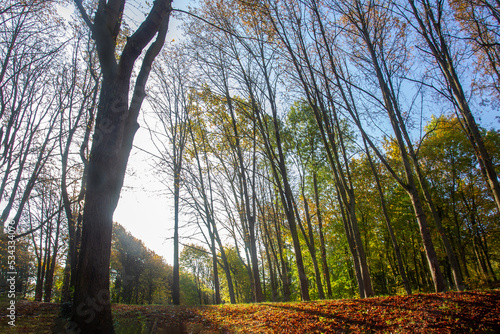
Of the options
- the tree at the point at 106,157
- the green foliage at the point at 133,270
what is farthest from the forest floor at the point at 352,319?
the green foliage at the point at 133,270

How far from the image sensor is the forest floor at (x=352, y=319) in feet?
12.6

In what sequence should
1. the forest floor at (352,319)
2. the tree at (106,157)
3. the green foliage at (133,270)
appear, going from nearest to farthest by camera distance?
the tree at (106,157)
the forest floor at (352,319)
the green foliage at (133,270)

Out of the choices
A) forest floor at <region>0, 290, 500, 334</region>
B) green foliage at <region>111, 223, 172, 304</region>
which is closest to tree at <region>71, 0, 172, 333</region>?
forest floor at <region>0, 290, 500, 334</region>

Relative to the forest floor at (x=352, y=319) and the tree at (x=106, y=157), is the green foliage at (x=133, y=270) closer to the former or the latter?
the forest floor at (x=352, y=319)

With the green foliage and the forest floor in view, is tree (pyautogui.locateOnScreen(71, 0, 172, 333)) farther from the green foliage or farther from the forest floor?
the green foliage

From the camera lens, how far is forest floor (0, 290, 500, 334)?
3.83m

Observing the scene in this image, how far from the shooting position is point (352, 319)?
4504mm

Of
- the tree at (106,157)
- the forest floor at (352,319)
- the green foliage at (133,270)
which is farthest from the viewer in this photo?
the green foliage at (133,270)

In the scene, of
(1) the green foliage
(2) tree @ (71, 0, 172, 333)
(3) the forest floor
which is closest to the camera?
(2) tree @ (71, 0, 172, 333)

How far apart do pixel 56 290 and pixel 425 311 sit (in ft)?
121

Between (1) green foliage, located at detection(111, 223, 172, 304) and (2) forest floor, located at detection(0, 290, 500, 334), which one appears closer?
(2) forest floor, located at detection(0, 290, 500, 334)

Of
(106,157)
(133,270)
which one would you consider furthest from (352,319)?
(133,270)

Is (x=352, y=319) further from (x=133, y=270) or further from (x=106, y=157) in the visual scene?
(x=133, y=270)

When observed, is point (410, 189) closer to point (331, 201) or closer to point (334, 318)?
point (334, 318)
